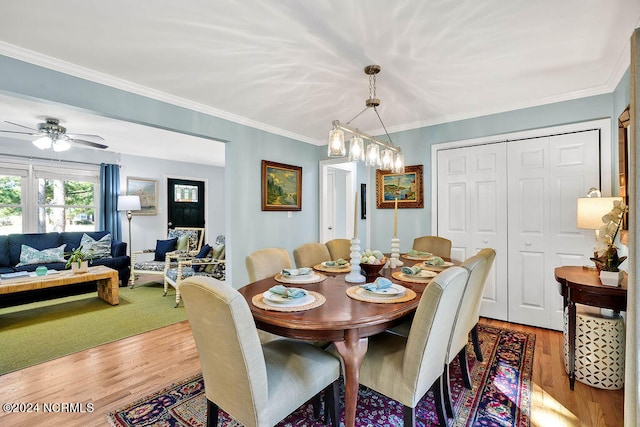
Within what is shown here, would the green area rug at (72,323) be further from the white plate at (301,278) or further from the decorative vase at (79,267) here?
the white plate at (301,278)

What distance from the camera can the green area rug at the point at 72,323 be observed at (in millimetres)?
2660

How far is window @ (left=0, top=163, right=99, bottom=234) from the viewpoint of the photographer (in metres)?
4.70

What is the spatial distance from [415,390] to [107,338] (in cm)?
296

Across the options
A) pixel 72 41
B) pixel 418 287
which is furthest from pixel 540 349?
pixel 72 41

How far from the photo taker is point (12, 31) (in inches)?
73.7

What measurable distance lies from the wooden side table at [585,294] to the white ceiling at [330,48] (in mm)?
1587

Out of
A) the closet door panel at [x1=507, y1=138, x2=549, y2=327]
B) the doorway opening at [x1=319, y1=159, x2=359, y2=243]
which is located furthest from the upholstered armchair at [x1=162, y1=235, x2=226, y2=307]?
the closet door panel at [x1=507, y1=138, x2=549, y2=327]

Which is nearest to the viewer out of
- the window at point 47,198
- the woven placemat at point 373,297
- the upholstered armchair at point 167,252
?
the woven placemat at point 373,297

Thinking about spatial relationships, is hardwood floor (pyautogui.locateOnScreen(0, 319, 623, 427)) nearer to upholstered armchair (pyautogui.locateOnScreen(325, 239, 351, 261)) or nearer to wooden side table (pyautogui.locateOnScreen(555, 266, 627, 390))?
wooden side table (pyautogui.locateOnScreen(555, 266, 627, 390))

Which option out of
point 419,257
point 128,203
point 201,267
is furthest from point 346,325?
point 128,203

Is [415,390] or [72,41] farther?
[72,41]

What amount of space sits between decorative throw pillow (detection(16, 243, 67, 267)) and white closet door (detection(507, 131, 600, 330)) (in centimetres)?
613

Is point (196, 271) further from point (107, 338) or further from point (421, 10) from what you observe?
point (421, 10)

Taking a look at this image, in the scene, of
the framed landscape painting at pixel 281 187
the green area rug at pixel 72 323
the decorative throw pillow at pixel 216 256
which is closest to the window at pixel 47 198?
the green area rug at pixel 72 323
